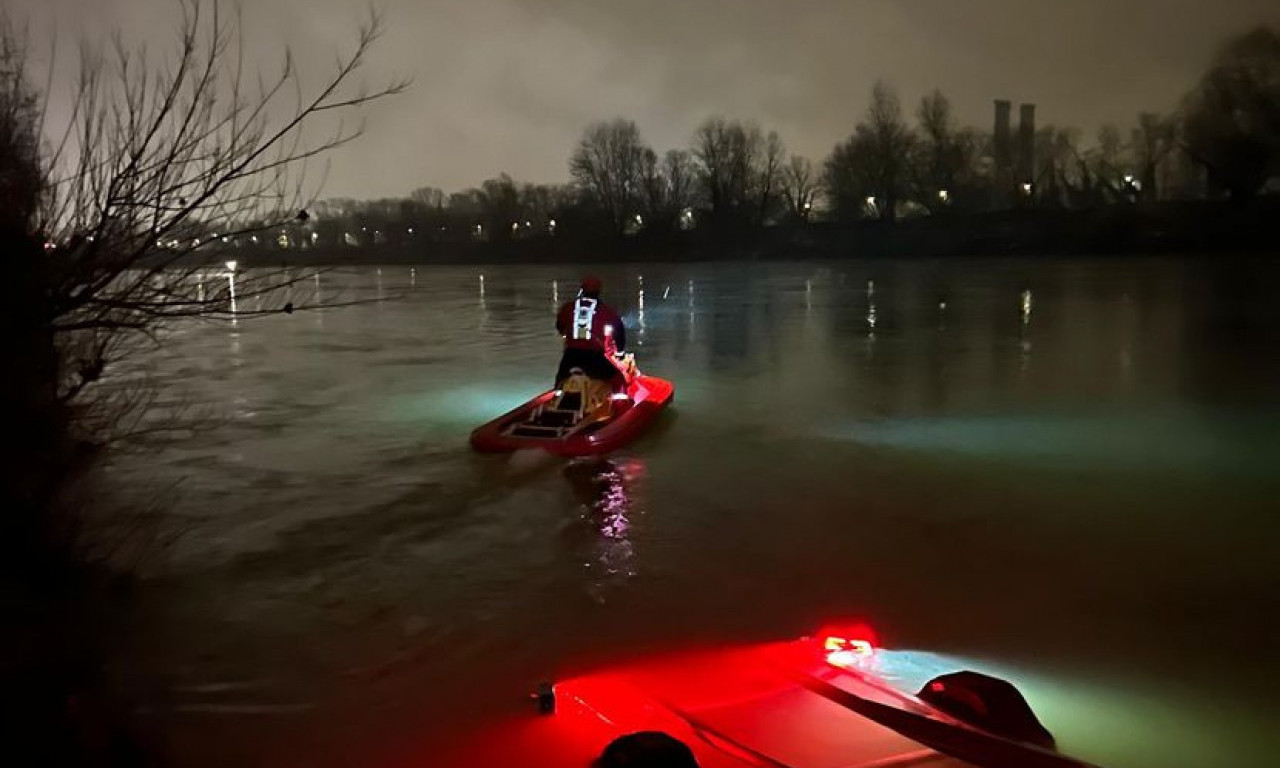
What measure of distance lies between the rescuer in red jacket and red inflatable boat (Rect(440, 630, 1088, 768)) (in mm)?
6391

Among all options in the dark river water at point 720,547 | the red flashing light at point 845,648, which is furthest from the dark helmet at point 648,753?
the red flashing light at point 845,648

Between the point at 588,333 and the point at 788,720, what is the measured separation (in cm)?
736

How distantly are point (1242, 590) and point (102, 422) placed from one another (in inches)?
307

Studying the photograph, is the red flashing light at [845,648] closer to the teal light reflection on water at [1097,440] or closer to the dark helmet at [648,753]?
the dark helmet at [648,753]

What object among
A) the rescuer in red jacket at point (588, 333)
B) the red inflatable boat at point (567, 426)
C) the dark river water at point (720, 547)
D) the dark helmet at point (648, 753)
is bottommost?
the dark river water at point (720, 547)

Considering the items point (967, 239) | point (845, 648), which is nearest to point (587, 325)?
point (845, 648)

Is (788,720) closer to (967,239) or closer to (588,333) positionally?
(588,333)

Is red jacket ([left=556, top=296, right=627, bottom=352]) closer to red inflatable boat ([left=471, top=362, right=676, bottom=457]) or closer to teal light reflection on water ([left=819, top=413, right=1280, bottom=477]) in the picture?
red inflatable boat ([left=471, top=362, right=676, bottom=457])

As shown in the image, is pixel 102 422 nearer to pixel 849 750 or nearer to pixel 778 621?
pixel 778 621

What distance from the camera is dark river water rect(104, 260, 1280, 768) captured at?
5.86 meters

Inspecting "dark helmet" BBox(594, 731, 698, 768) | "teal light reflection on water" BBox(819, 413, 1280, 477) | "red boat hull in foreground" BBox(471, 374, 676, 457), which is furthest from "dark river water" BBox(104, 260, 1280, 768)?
"dark helmet" BBox(594, 731, 698, 768)

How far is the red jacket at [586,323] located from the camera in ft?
38.9

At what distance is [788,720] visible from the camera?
4.93 metres

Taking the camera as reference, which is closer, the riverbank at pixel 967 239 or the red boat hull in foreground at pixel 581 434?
the red boat hull in foreground at pixel 581 434
